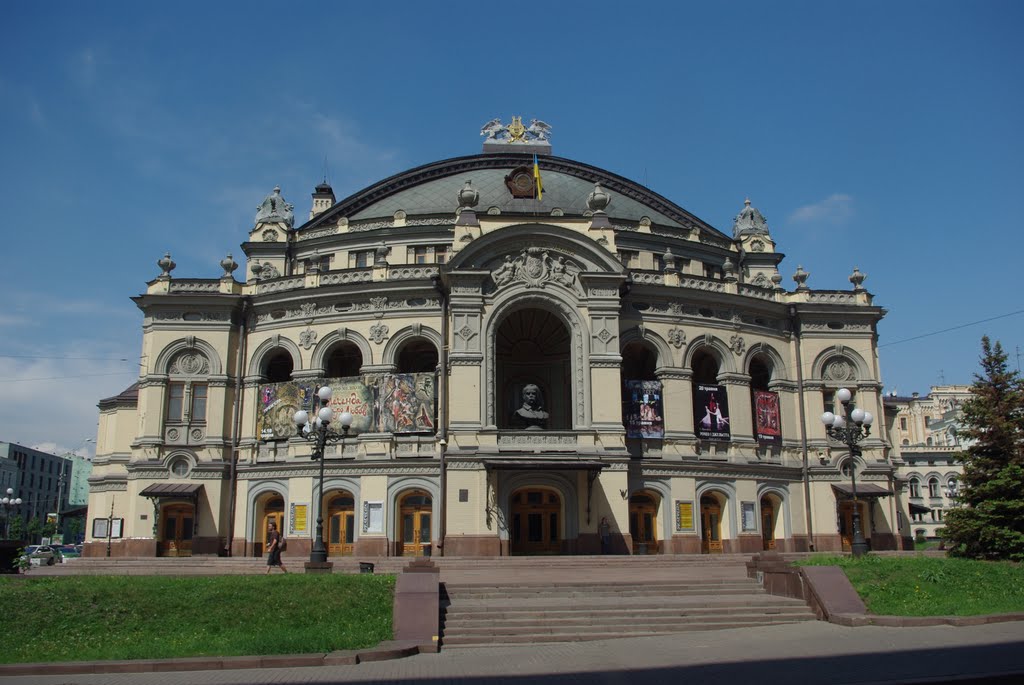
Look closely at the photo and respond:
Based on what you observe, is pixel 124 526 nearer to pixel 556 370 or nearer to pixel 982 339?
pixel 556 370

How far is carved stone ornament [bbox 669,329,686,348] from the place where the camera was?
4388 cm

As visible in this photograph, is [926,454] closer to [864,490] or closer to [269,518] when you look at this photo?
[864,490]

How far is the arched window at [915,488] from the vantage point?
98956mm

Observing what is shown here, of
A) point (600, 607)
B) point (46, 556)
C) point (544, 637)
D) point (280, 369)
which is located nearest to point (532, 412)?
point (280, 369)

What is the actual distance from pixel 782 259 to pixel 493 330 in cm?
2358

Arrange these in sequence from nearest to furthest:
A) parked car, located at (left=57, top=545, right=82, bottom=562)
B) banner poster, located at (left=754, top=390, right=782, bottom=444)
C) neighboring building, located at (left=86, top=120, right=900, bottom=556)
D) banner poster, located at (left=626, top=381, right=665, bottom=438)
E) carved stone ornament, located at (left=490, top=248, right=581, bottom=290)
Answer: neighboring building, located at (left=86, top=120, right=900, bottom=556) < carved stone ornament, located at (left=490, top=248, right=581, bottom=290) < banner poster, located at (left=626, top=381, right=665, bottom=438) < banner poster, located at (left=754, top=390, right=782, bottom=444) < parked car, located at (left=57, top=545, right=82, bottom=562)

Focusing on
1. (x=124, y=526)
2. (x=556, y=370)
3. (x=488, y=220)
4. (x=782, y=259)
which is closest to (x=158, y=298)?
(x=124, y=526)

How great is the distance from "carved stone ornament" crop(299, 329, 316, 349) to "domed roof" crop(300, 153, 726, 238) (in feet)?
35.7

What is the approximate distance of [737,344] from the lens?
149 ft

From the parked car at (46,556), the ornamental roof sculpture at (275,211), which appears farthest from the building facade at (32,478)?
the ornamental roof sculpture at (275,211)

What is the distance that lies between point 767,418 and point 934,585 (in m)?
22.5

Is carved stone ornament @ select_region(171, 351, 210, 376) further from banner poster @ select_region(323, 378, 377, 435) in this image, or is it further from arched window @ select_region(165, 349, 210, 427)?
banner poster @ select_region(323, 378, 377, 435)

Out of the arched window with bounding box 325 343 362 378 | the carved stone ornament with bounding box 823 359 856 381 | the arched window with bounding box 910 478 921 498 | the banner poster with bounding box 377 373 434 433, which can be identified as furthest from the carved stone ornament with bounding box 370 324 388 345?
the arched window with bounding box 910 478 921 498

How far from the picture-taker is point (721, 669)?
51.9 feet
